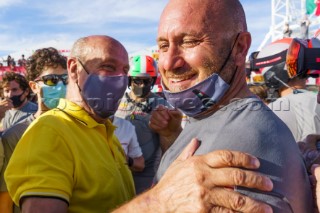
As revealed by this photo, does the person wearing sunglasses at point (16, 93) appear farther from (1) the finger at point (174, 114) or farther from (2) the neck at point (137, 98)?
(1) the finger at point (174, 114)

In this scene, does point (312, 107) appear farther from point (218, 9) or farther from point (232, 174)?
point (232, 174)

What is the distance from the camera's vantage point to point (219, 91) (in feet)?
5.05

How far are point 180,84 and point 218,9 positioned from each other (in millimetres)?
337

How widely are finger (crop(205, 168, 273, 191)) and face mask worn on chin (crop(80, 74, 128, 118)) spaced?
4.87ft

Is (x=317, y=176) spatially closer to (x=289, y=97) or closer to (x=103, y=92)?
(x=103, y=92)

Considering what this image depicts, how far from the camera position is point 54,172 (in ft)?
5.97

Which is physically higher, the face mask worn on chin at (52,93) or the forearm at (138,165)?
the face mask worn on chin at (52,93)

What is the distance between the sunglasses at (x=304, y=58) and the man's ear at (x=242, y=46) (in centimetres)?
95

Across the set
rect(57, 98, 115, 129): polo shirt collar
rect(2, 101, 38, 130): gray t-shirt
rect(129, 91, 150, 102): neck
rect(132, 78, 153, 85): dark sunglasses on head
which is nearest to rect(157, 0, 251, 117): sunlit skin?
rect(57, 98, 115, 129): polo shirt collar

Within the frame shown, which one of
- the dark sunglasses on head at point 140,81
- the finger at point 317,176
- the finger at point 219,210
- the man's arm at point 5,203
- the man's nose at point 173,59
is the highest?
the man's nose at point 173,59

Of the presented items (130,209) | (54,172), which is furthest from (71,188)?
(130,209)

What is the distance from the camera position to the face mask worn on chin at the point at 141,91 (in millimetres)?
5121

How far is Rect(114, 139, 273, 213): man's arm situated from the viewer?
43.9 inches

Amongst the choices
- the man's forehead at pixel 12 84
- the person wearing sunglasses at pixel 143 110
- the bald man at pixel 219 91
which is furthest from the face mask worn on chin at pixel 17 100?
the bald man at pixel 219 91
